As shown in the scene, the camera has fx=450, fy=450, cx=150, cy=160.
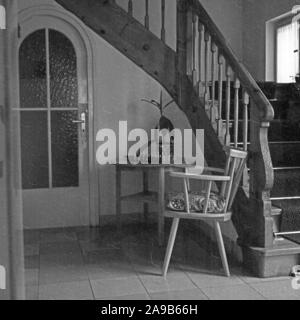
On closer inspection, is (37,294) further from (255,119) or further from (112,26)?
(112,26)

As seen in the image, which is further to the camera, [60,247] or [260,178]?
[60,247]

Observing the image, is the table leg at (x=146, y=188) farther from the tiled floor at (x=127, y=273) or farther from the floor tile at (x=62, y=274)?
the floor tile at (x=62, y=274)

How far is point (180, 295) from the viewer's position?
2141 millimetres

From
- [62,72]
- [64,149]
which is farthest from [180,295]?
[62,72]

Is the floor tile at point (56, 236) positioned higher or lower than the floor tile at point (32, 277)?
higher

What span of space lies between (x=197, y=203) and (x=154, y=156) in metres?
0.89

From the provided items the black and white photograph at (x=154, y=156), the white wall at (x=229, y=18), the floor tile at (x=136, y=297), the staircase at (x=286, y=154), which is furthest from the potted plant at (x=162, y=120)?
the floor tile at (x=136, y=297)

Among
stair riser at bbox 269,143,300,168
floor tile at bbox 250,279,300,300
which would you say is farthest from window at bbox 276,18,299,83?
floor tile at bbox 250,279,300,300

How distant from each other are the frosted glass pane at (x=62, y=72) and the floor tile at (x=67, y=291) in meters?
1.60

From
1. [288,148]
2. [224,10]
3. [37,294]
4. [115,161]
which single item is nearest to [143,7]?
[224,10]

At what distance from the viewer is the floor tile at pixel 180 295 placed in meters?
2.10

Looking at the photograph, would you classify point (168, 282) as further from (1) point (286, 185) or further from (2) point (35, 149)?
(2) point (35, 149)

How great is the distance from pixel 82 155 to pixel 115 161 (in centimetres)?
26

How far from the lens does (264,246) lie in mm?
2352
